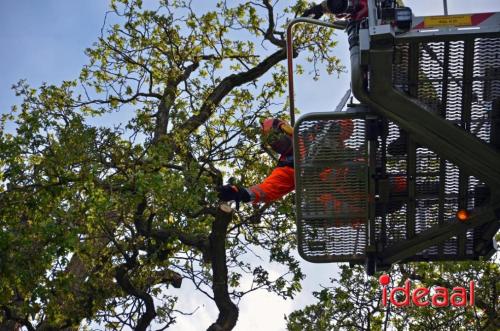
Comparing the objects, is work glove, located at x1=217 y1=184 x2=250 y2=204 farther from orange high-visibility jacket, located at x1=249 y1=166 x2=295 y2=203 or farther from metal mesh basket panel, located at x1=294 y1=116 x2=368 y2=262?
metal mesh basket panel, located at x1=294 y1=116 x2=368 y2=262

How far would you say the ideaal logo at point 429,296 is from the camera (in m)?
12.8

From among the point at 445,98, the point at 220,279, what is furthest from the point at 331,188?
the point at 220,279

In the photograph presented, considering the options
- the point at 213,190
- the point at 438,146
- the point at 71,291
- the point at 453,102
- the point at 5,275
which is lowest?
the point at 71,291

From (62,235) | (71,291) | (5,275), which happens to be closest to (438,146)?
(62,235)

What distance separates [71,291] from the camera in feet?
33.9

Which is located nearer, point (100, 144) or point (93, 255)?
point (100, 144)

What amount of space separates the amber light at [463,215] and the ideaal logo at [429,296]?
6584 mm

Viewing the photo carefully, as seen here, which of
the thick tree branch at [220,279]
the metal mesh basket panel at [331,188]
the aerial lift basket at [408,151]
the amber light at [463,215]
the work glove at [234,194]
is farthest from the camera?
the thick tree branch at [220,279]

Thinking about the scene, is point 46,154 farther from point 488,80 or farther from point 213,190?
point 488,80

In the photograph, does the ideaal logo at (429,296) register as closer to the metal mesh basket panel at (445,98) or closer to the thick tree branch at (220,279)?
the thick tree branch at (220,279)

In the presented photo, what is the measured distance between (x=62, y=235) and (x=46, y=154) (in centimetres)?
173

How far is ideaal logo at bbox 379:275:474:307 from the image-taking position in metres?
12.8

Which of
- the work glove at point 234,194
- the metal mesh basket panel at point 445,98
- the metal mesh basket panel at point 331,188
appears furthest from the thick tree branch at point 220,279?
the metal mesh basket panel at point 445,98

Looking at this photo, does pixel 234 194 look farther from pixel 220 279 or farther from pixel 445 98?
pixel 445 98
